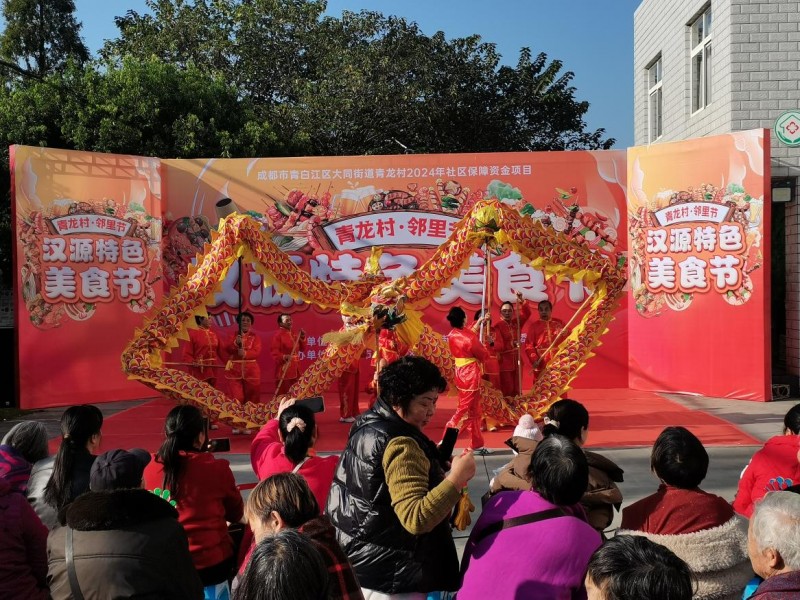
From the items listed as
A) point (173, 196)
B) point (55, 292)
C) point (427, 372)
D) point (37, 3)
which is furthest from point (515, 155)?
point (37, 3)

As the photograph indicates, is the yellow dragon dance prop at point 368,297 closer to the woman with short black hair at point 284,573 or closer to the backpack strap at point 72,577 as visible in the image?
the backpack strap at point 72,577

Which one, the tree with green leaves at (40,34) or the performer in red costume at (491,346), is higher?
the tree with green leaves at (40,34)

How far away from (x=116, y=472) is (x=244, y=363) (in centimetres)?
628

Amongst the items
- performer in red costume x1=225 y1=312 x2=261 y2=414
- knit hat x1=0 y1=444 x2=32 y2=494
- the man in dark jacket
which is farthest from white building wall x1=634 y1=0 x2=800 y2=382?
the man in dark jacket

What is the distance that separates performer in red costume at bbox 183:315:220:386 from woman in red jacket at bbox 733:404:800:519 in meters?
6.30

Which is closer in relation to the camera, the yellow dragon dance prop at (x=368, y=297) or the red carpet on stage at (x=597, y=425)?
the yellow dragon dance prop at (x=368, y=297)

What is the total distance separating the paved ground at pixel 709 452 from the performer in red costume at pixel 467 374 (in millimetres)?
325

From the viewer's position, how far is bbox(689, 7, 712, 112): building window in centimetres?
1073

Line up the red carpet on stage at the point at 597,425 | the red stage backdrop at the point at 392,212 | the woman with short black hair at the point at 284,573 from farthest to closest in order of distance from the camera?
the red stage backdrop at the point at 392,212 → the red carpet on stage at the point at 597,425 → the woman with short black hair at the point at 284,573

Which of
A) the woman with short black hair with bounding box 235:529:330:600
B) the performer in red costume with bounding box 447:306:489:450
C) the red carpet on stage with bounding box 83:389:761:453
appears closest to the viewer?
the woman with short black hair with bounding box 235:529:330:600

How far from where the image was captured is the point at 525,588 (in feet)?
6.70

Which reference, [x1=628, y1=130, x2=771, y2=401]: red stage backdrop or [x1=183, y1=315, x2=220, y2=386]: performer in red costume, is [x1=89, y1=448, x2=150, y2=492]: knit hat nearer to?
[x1=183, y1=315, x2=220, y2=386]: performer in red costume

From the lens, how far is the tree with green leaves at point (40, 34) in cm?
2047

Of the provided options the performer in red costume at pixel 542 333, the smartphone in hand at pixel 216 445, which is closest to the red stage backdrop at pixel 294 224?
→ the performer in red costume at pixel 542 333
